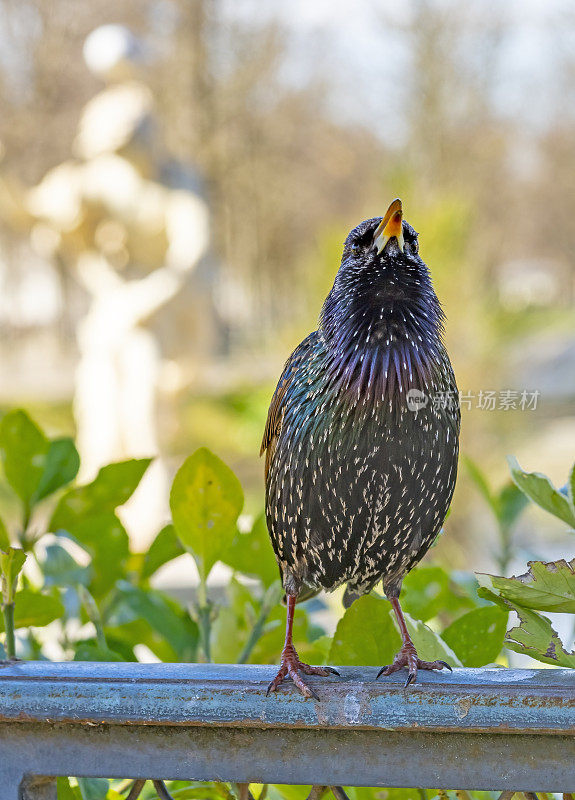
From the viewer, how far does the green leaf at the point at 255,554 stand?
4.87 ft

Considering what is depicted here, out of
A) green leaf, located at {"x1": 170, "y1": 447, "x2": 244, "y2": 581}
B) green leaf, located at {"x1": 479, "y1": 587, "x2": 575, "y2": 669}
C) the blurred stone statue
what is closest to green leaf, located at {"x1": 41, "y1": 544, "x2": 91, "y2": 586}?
Result: green leaf, located at {"x1": 170, "y1": 447, "x2": 244, "y2": 581}

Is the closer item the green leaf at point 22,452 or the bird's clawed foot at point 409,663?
the bird's clawed foot at point 409,663

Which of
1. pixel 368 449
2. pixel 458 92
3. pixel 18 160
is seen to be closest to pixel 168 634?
pixel 368 449

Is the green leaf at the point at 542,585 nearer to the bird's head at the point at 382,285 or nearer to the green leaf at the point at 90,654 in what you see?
the bird's head at the point at 382,285

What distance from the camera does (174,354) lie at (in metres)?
6.75

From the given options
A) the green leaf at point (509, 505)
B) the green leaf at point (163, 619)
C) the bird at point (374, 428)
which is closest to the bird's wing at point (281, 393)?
the bird at point (374, 428)

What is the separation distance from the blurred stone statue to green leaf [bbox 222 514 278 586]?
185 inches

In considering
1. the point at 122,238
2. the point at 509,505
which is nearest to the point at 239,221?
the point at 122,238

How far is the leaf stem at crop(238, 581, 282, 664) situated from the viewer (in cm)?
137

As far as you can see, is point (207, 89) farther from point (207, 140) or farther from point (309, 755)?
point (309, 755)

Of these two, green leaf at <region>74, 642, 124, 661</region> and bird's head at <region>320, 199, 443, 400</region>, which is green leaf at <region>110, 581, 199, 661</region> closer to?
green leaf at <region>74, 642, 124, 661</region>

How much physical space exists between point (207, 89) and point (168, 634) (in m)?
16.6

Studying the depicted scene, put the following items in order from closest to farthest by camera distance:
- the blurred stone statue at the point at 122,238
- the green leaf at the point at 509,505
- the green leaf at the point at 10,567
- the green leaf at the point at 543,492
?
the green leaf at the point at 10,567 < the green leaf at the point at 543,492 < the green leaf at the point at 509,505 < the blurred stone statue at the point at 122,238

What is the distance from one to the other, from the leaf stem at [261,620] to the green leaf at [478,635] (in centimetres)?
27
